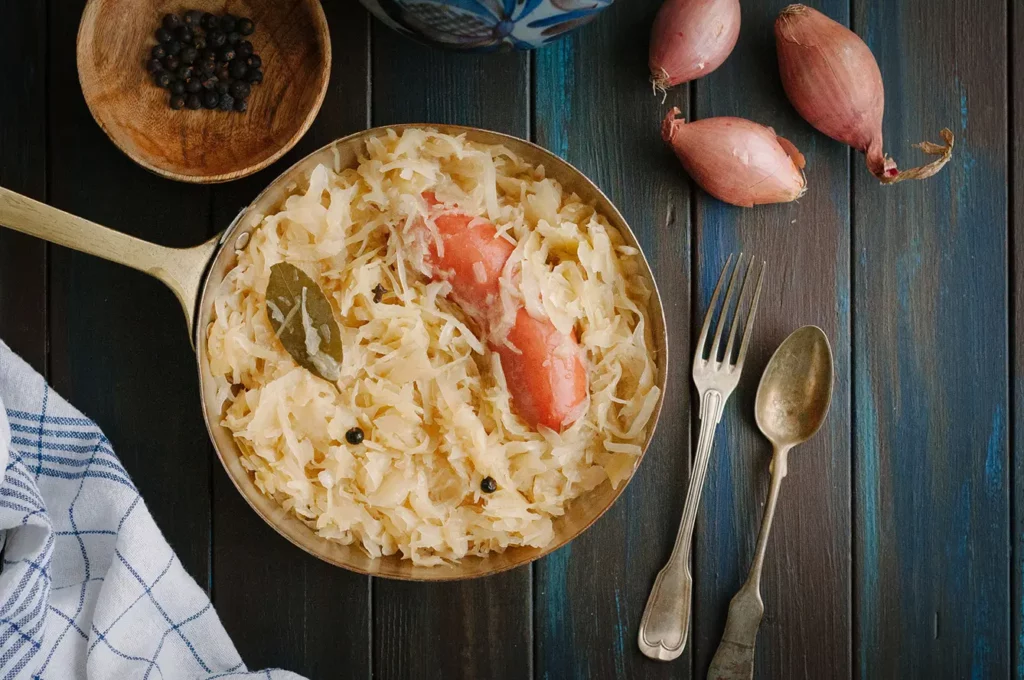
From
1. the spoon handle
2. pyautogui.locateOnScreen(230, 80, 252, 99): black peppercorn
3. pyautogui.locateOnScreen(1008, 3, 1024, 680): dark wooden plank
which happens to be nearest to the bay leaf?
pyautogui.locateOnScreen(230, 80, 252, 99): black peppercorn

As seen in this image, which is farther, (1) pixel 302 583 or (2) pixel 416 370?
(1) pixel 302 583

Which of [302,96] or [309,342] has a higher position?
[302,96]

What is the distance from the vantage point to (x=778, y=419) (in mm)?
1220

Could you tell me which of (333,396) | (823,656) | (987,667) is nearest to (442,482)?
(333,396)

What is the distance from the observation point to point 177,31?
3.81 feet

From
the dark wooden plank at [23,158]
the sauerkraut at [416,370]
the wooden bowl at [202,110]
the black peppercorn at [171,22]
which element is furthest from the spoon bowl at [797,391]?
the dark wooden plank at [23,158]

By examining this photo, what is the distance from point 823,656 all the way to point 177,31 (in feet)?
4.38

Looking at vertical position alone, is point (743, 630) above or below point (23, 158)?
below

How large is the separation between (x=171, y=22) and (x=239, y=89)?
13 centimetres

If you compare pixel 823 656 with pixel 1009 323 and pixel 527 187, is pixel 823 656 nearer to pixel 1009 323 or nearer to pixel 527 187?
pixel 1009 323

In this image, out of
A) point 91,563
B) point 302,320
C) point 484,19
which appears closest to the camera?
point 484,19

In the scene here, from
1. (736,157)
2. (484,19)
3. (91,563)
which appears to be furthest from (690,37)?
(91,563)

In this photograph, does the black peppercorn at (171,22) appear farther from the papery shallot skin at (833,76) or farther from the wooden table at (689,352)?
the papery shallot skin at (833,76)

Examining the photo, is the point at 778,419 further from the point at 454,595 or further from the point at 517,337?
the point at 454,595
